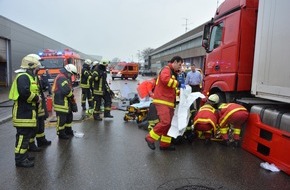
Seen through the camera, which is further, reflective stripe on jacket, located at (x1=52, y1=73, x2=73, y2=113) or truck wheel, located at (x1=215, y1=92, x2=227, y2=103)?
truck wheel, located at (x1=215, y1=92, x2=227, y2=103)

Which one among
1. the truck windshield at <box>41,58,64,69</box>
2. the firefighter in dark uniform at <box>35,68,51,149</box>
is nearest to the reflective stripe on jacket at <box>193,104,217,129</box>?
the firefighter in dark uniform at <box>35,68,51,149</box>

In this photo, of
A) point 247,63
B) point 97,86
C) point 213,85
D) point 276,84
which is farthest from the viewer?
point 97,86

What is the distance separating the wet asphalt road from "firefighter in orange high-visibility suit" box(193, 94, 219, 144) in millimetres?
308

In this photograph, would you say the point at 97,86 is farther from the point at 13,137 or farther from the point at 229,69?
the point at 229,69

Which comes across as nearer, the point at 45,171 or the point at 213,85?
the point at 45,171

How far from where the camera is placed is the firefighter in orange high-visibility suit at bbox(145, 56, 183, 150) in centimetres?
561

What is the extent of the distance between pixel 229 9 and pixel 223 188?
13.7 feet

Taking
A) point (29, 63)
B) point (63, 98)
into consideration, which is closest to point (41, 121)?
point (63, 98)

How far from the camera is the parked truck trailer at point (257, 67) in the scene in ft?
15.2

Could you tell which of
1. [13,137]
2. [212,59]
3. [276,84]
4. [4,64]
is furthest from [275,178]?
[4,64]

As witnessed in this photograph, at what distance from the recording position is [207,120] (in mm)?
5898

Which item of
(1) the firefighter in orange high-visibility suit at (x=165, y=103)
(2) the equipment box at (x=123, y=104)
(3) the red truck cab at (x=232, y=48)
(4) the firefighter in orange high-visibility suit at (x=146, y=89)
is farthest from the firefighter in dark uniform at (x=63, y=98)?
(2) the equipment box at (x=123, y=104)

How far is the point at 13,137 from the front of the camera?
22.9 ft

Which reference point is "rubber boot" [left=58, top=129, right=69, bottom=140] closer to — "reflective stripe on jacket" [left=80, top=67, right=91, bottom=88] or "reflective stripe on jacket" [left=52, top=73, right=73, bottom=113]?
"reflective stripe on jacket" [left=52, top=73, right=73, bottom=113]
